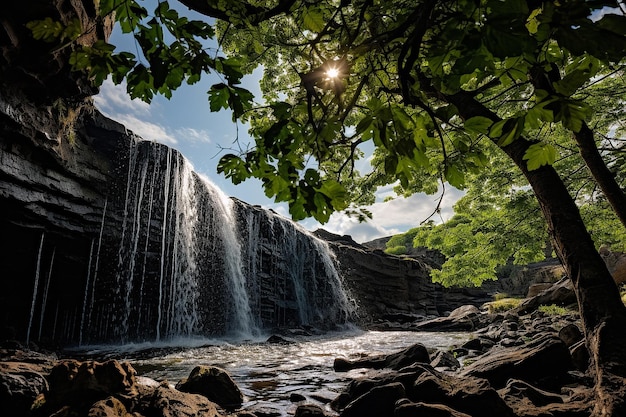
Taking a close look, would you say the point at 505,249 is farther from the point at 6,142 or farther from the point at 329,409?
the point at 6,142

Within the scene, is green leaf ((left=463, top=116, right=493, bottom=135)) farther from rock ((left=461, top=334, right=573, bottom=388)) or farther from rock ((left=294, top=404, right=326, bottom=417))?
rock ((left=461, top=334, right=573, bottom=388))

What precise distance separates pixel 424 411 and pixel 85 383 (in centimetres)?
383

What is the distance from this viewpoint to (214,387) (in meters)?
5.32

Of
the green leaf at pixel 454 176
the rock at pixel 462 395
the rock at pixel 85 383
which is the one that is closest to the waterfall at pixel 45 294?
the rock at pixel 85 383

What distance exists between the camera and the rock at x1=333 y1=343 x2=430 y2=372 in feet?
23.1

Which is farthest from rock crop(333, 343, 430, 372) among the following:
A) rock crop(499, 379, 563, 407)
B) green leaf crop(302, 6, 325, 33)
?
green leaf crop(302, 6, 325, 33)

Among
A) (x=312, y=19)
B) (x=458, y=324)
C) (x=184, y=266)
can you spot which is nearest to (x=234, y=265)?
(x=184, y=266)

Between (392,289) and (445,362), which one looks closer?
(445,362)

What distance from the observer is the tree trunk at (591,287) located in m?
2.71

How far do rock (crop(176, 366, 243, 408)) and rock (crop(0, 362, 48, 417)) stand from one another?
2.08 m

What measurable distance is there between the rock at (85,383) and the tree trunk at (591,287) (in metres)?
4.86

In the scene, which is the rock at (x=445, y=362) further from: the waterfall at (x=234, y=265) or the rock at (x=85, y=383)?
→ the waterfall at (x=234, y=265)

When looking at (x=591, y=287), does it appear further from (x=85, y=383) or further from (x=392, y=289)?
(x=392, y=289)

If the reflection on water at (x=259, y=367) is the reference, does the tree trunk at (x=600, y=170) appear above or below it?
above
